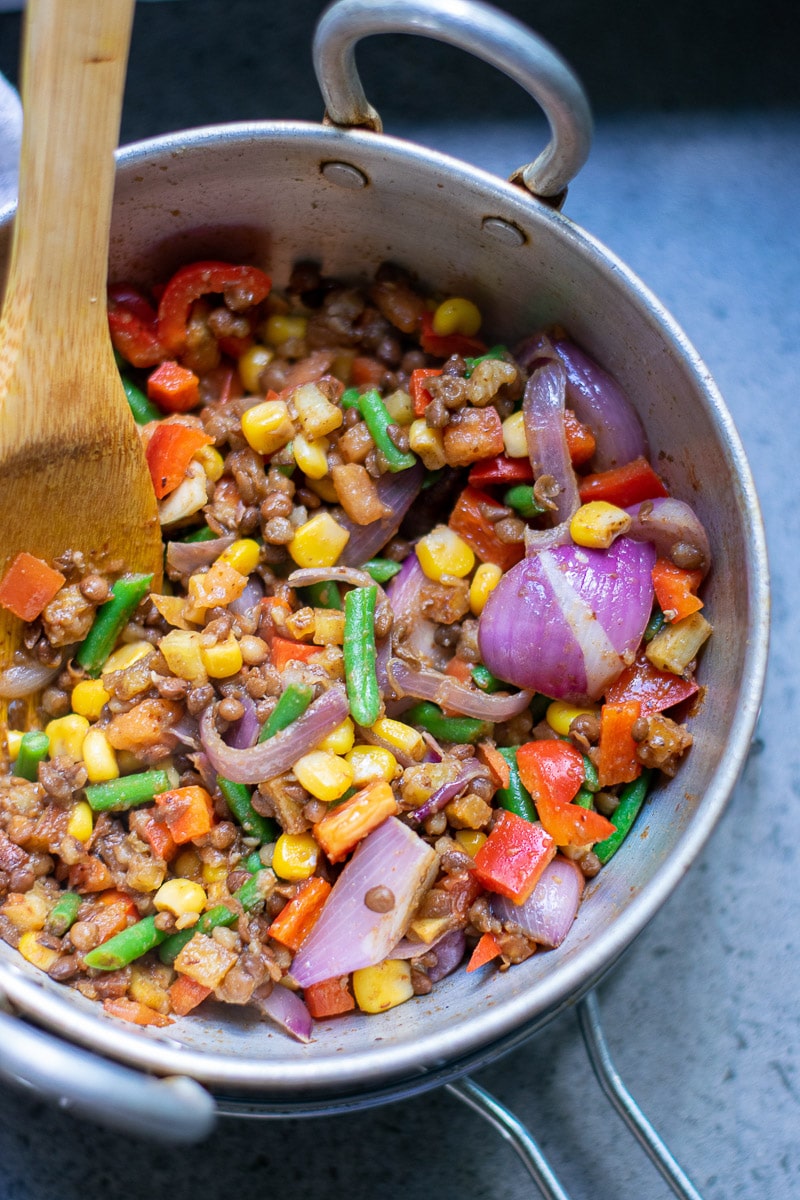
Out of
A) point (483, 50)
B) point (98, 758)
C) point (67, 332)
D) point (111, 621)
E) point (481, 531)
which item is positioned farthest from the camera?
point (481, 531)

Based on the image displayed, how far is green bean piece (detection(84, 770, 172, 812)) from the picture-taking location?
1818mm

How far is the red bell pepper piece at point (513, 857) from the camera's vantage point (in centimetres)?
175

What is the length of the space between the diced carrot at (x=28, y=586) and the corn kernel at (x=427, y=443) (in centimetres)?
73

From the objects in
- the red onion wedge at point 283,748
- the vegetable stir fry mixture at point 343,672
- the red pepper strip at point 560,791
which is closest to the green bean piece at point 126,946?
the vegetable stir fry mixture at point 343,672

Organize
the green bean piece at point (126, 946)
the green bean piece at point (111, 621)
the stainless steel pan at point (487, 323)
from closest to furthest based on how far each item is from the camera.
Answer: the stainless steel pan at point (487, 323)
the green bean piece at point (126, 946)
the green bean piece at point (111, 621)

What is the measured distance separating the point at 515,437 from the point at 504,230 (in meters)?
0.39

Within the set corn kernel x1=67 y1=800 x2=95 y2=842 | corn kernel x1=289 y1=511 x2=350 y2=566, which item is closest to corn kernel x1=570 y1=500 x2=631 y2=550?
corn kernel x1=289 y1=511 x2=350 y2=566

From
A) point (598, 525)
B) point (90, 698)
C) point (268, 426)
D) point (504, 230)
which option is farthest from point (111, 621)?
point (504, 230)

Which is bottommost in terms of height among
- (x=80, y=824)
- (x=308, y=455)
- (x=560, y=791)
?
(x=80, y=824)

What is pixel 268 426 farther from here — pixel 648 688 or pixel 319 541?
pixel 648 688

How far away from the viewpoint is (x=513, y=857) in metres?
1.77

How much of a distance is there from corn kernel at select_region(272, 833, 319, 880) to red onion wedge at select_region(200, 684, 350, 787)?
0.12m

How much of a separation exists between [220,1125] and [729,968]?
45.2 inches

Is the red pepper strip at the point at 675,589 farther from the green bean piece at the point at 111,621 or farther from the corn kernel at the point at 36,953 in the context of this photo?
the corn kernel at the point at 36,953
